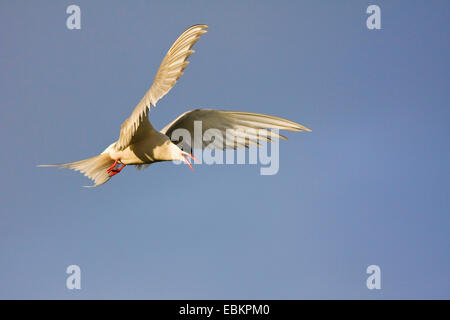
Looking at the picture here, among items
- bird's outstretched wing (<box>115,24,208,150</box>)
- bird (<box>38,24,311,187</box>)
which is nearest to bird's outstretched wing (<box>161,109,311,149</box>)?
bird (<box>38,24,311,187</box>)

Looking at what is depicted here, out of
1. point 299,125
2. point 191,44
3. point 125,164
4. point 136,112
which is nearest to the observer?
point 191,44

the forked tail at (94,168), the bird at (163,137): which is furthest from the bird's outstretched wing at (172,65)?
the forked tail at (94,168)

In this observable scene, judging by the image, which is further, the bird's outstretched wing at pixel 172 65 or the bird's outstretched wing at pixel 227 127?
the bird's outstretched wing at pixel 227 127

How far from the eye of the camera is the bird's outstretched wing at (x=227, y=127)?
9.97 m

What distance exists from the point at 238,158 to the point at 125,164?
2625 millimetres

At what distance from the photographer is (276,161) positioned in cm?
938

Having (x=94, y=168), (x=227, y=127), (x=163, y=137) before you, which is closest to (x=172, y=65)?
(x=163, y=137)

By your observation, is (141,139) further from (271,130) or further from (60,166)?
(271,130)

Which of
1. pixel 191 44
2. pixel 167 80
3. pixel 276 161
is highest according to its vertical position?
pixel 191 44

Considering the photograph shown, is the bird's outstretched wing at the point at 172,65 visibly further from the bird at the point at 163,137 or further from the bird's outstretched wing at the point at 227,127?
the bird's outstretched wing at the point at 227,127

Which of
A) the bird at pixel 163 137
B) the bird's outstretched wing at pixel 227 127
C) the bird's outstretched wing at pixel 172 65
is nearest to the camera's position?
the bird's outstretched wing at pixel 172 65

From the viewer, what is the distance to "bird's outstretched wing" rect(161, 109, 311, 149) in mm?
9969

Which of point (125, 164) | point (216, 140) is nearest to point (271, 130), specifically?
point (216, 140)

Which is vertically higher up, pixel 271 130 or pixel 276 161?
pixel 271 130
